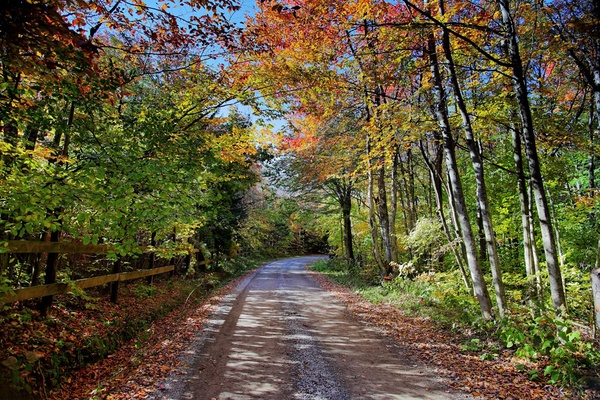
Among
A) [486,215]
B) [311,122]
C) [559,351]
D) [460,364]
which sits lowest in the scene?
[460,364]

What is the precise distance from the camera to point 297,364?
4766 millimetres

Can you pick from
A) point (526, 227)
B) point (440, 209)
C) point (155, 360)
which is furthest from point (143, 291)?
point (526, 227)

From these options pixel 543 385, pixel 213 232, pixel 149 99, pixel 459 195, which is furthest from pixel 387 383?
pixel 213 232

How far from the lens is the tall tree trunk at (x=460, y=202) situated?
652 cm

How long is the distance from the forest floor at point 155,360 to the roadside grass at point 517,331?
141 mm

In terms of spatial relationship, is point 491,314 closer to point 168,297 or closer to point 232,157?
point 232,157

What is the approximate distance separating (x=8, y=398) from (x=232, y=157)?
6738mm

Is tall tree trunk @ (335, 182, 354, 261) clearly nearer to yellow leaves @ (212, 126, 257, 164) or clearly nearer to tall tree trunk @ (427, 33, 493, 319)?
yellow leaves @ (212, 126, 257, 164)

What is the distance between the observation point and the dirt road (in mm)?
3914

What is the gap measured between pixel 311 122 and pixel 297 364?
10.5 m

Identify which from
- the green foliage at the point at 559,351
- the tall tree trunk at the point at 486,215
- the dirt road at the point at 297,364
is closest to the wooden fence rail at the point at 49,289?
the dirt road at the point at 297,364

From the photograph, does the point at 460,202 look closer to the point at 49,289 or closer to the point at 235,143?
the point at 235,143

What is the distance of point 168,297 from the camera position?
31.1 feet

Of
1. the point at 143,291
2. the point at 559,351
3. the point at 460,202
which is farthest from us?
the point at 143,291
